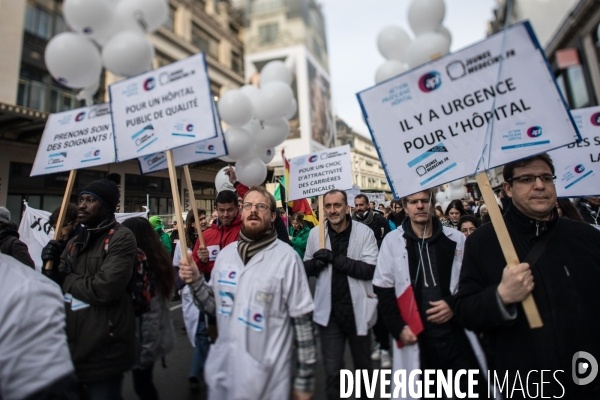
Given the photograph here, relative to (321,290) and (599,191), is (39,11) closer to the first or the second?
(321,290)

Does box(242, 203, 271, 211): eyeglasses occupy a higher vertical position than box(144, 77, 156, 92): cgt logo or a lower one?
lower

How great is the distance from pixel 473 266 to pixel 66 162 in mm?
3819

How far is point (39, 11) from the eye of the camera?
1318cm

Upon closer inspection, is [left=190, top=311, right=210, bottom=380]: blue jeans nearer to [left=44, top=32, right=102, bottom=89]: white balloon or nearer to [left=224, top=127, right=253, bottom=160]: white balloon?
[left=224, top=127, right=253, bottom=160]: white balloon

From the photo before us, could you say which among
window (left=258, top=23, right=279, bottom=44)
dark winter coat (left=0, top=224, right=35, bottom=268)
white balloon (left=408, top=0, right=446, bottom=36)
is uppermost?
window (left=258, top=23, right=279, bottom=44)

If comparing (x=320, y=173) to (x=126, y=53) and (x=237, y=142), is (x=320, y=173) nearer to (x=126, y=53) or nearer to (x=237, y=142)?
(x=237, y=142)

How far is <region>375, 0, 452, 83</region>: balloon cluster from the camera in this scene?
4820 mm

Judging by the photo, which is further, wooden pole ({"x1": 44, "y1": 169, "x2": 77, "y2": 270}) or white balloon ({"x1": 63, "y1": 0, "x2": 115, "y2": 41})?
white balloon ({"x1": 63, "y1": 0, "x2": 115, "y2": 41})

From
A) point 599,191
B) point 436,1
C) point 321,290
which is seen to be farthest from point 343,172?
point 436,1

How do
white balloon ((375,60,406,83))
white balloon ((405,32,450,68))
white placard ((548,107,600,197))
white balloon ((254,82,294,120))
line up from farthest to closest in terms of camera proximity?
white balloon ((254,82,294,120)) → white balloon ((375,60,406,83)) → white balloon ((405,32,450,68)) → white placard ((548,107,600,197))

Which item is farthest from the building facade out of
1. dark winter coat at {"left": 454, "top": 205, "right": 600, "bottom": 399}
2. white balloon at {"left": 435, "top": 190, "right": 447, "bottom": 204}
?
white balloon at {"left": 435, "top": 190, "right": 447, "bottom": 204}

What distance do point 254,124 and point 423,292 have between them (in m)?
4.54

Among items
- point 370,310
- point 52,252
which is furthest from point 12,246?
point 370,310

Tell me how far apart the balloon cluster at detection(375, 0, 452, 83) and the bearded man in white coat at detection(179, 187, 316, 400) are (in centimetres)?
378
